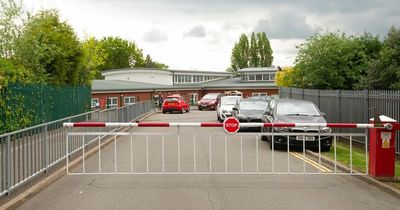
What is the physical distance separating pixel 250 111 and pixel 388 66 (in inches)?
250

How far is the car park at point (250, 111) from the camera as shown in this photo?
22391 mm

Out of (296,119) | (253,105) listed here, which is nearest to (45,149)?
(296,119)

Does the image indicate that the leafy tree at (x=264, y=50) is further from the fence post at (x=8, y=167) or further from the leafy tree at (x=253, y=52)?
the fence post at (x=8, y=167)

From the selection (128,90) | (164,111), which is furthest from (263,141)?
(128,90)

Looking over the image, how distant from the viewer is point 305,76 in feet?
95.3

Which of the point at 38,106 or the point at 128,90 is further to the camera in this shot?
the point at 128,90

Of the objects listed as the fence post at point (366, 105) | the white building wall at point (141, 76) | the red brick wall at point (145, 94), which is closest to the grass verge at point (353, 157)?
the fence post at point (366, 105)

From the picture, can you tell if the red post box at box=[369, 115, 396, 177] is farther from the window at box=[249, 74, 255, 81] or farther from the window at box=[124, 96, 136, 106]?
the window at box=[249, 74, 255, 81]

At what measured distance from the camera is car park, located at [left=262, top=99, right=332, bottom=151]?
15.6 metres

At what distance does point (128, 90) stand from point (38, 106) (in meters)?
33.0

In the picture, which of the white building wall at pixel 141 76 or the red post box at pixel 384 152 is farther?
the white building wall at pixel 141 76

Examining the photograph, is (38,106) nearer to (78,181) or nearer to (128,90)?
(78,181)

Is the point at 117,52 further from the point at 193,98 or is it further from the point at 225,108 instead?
the point at 225,108

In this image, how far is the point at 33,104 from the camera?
765 inches
